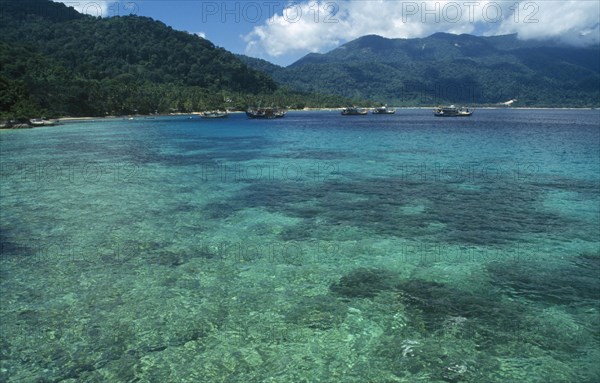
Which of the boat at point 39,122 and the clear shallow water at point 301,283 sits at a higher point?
the boat at point 39,122

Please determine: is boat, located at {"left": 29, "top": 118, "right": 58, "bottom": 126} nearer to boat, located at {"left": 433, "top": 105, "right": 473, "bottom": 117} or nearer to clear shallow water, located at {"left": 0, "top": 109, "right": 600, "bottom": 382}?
clear shallow water, located at {"left": 0, "top": 109, "right": 600, "bottom": 382}

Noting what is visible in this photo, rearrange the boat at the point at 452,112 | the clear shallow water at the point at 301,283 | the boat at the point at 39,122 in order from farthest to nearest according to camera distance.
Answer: the boat at the point at 452,112, the boat at the point at 39,122, the clear shallow water at the point at 301,283

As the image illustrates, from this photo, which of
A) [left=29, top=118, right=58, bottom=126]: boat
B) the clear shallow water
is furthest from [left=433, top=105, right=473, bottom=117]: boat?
the clear shallow water

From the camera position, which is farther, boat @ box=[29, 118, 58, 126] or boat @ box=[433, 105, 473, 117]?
boat @ box=[433, 105, 473, 117]

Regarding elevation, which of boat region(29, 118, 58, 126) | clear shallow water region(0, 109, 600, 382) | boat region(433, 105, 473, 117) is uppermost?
boat region(433, 105, 473, 117)

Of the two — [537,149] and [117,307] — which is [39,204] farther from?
[537,149]

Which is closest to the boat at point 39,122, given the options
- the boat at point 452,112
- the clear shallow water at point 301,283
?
the clear shallow water at point 301,283

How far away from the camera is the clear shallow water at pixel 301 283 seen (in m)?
9.05

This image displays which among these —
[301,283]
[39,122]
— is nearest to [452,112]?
[39,122]

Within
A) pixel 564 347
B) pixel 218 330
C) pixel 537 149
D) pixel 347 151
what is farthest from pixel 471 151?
pixel 218 330

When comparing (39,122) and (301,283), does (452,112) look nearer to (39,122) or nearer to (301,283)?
(39,122)

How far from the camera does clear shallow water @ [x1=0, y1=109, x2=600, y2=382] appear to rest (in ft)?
29.7

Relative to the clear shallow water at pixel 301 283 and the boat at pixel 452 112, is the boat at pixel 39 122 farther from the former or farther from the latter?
the boat at pixel 452 112

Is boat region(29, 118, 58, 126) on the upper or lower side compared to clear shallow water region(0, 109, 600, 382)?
upper
